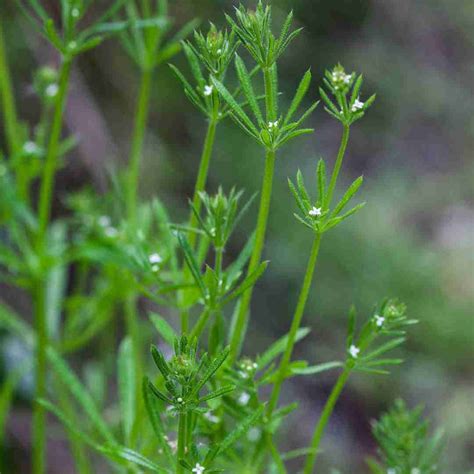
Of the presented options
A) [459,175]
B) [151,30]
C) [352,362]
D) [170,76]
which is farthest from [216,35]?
[459,175]

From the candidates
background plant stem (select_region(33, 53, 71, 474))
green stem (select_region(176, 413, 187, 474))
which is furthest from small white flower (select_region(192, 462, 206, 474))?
background plant stem (select_region(33, 53, 71, 474))

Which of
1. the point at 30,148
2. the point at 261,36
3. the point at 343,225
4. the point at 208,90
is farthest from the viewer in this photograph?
the point at 343,225

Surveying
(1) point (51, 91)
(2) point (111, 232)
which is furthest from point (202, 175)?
(1) point (51, 91)

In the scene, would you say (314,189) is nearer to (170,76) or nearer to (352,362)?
(170,76)

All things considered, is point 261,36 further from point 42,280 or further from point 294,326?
point 42,280

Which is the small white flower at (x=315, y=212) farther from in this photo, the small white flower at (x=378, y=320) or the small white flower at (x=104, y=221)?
the small white flower at (x=104, y=221)
